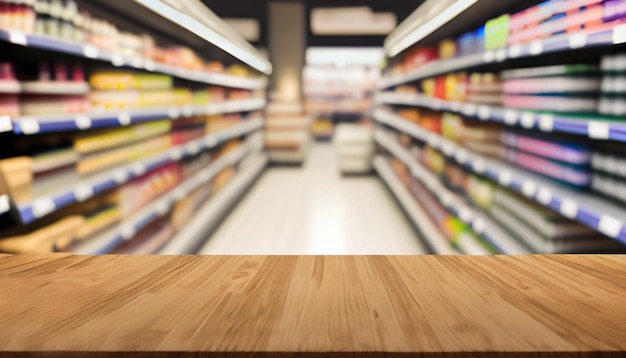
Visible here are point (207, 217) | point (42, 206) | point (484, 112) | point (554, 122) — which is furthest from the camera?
point (207, 217)

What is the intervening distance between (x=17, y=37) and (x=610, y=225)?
2.26 metres

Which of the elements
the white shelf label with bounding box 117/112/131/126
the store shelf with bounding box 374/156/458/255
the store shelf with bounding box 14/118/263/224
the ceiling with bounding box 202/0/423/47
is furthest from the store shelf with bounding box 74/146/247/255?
the ceiling with bounding box 202/0/423/47

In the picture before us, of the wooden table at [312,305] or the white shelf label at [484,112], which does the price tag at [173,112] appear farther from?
the wooden table at [312,305]

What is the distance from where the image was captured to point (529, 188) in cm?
240

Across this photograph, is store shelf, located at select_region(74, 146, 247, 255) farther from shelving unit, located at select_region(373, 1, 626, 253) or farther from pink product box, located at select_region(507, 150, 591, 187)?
pink product box, located at select_region(507, 150, 591, 187)

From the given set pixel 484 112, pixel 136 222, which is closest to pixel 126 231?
pixel 136 222

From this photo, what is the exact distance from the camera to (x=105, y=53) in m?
2.85

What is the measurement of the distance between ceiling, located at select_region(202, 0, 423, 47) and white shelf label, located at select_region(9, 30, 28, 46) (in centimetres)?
457

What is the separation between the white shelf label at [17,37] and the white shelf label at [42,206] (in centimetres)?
68

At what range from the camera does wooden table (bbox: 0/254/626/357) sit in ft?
2.44

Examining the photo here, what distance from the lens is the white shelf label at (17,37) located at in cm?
202

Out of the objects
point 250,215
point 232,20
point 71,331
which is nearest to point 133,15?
point 250,215

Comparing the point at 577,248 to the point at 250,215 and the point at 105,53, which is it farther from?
the point at 250,215

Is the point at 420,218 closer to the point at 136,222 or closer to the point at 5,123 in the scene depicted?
the point at 136,222
